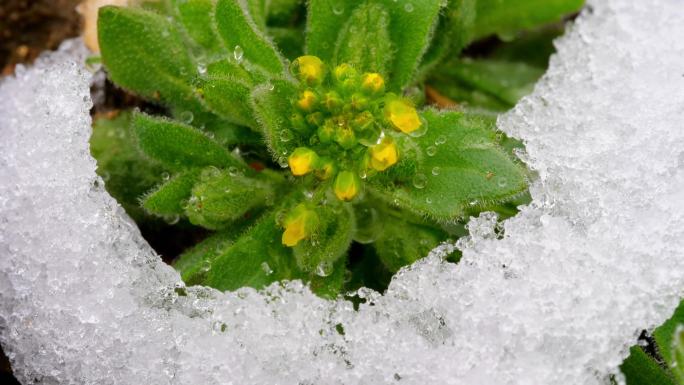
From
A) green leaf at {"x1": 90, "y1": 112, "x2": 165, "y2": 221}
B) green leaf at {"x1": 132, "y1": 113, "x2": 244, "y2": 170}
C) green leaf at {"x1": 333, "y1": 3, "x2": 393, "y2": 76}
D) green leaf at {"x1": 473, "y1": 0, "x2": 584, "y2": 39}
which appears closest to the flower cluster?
green leaf at {"x1": 333, "y1": 3, "x2": 393, "y2": 76}

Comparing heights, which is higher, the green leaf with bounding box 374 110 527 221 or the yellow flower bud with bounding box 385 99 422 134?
the yellow flower bud with bounding box 385 99 422 134

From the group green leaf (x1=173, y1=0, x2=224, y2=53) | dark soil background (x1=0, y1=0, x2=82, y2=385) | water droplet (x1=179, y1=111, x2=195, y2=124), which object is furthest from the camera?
dark soil background (x1=0, y1=0, x2=82, y2=385)

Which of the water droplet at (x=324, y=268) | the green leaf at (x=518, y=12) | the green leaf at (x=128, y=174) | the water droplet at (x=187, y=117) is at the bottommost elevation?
the green leaf at (x=128, y=174)

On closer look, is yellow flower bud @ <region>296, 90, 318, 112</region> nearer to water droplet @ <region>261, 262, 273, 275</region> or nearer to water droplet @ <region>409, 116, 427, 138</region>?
water droplet @ <region>409, 116, 427, 138</region>

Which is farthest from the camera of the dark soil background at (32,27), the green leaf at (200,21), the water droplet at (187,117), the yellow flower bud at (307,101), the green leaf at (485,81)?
the dark soil background at (32,27)

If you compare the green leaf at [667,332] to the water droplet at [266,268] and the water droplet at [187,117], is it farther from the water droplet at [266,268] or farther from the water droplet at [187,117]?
the water droplet at [187,117]

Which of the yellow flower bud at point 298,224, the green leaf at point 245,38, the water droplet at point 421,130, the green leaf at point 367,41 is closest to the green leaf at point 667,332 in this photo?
the water droplet at point 421,130

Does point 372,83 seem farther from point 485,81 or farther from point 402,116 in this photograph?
point 485,81
